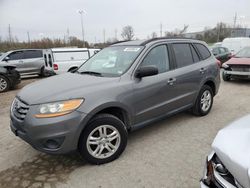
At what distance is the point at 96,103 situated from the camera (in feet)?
10.0

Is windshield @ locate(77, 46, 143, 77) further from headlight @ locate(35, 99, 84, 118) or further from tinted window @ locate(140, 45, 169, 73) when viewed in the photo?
headlight @ locate(35, 99, 84, 118)

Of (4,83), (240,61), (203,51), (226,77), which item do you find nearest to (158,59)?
(203,51)

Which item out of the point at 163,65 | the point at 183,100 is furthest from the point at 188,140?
the point at 163,65

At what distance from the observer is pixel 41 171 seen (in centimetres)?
314

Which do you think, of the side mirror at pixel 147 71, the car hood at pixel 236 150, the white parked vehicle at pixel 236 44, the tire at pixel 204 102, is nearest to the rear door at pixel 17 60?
the tire at pixel 204 102

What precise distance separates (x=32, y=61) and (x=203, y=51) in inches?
400

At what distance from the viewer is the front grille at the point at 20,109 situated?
116 inches

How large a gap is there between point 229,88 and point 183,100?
4508 millimetres

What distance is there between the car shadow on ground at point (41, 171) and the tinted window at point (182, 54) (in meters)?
2.53

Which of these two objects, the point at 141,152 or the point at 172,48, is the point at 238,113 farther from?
the point at 141,152

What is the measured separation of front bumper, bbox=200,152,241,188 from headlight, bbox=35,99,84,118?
5.65 feet

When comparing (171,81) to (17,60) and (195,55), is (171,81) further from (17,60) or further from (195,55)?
(17,60)

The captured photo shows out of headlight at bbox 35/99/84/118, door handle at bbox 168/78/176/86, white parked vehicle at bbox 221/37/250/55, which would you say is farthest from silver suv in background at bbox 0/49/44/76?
white parked vehicle at bbox 221/37/250/55

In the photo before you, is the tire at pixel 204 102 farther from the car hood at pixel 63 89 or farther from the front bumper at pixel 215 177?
the front bumper at pixel 215 177
